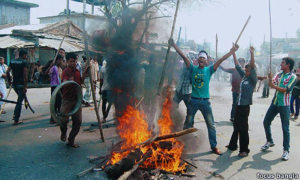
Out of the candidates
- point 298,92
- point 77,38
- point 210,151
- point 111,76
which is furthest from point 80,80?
point 77,38

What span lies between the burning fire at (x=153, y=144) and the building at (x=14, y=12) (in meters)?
28.2

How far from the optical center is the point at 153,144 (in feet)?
14.5

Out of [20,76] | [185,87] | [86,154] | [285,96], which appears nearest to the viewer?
[86,154]

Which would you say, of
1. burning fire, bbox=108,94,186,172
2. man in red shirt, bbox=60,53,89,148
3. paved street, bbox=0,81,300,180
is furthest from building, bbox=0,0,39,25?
burning fire, bbox=108,94,186,172

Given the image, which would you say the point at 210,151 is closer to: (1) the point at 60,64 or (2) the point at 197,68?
(2) the point at 197,68

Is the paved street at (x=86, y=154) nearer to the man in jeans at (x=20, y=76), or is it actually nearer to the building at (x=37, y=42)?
the man in jeans at (x=20, y=76)

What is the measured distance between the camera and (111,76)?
6168 mm

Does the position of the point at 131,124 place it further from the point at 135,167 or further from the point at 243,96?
the point at 243,96

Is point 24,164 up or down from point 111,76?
down

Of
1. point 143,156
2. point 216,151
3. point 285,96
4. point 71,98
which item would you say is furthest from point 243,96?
point 71,98

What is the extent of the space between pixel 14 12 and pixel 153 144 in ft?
99.3

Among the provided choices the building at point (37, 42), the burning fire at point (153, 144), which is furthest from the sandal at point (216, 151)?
the building at point (37, 42)

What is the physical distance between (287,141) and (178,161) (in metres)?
2.48

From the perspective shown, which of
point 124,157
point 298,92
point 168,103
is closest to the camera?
point 124,157
